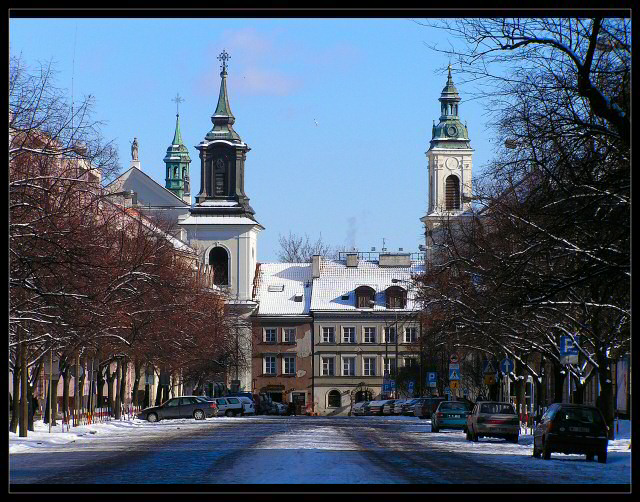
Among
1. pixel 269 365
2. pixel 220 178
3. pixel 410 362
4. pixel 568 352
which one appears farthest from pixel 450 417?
pixel 220 178

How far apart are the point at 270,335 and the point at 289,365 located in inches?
134

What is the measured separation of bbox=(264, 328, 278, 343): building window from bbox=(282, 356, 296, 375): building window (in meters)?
2.06

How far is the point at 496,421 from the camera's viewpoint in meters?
45.0

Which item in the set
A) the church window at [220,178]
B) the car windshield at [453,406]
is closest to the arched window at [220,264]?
the church window at [220,178]

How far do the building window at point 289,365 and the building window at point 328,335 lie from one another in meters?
3.35

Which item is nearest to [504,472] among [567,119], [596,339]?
[567,119]

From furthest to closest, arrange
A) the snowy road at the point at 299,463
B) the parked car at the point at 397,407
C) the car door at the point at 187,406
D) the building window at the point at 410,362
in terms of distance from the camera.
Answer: the building window at the point at 410,362 < the parked car at the point at 397,407 < the car door at the point at 187,406 < the snowy road at the point at 299,463

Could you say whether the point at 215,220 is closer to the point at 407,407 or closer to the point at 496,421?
the point at 407,407

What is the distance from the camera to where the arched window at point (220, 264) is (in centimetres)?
14212

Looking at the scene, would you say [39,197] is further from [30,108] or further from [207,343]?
[207,343]

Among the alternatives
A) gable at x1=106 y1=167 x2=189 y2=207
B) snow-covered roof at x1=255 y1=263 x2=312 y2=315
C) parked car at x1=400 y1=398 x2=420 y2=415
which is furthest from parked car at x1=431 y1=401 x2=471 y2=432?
gable at x1=106 y1=167 x2=189 y2=207

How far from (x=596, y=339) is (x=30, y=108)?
65.5 feet

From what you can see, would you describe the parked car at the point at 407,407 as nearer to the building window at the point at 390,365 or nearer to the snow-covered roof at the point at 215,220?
the building window at the point at 390,365
